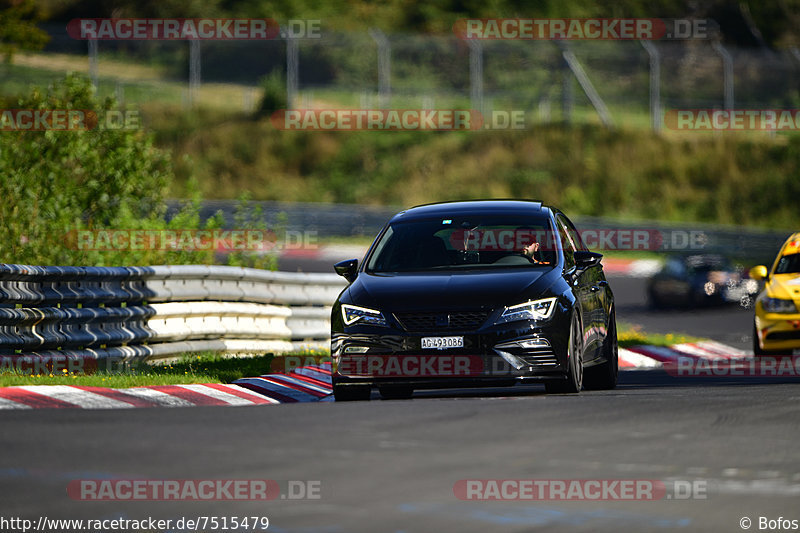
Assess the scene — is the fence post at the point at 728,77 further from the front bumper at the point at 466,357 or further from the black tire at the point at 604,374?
the front bumper at the point at 466,357

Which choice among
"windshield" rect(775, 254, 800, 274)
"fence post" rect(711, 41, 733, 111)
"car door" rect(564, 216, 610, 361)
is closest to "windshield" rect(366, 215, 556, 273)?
"car door" rect(564, 216, 610, 361)

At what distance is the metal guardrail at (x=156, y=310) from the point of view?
1305 cm

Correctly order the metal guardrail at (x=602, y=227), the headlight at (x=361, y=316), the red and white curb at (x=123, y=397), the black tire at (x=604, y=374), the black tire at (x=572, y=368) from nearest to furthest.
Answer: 1. the red and white curb at (x=123, y=397)
2. the headlight at (x=361, y=316)
3. the black tire at (x=572, y=368)
4. the black tire at (x=604, y=374)
5. the metal guardrail at (x=602, y=227)

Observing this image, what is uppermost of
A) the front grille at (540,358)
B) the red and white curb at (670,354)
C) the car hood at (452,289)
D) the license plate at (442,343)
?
the car hood at (452,289)

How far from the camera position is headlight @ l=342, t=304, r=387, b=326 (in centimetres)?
1157

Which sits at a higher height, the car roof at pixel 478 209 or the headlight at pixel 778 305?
the car roof at pixel 478 209

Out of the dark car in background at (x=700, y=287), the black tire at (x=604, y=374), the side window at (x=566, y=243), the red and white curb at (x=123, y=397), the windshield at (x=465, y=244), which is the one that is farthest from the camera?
the dark car in background at (x=700, y=287)

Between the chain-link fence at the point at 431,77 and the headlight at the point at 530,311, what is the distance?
3684 centimetres

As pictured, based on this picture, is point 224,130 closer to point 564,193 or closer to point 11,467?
point 564,193

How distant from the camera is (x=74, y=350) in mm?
13656

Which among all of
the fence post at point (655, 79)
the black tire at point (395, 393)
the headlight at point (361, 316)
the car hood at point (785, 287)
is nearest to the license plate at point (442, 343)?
the headlight at point (361, 316)

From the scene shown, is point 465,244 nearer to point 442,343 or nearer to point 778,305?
point 442,343

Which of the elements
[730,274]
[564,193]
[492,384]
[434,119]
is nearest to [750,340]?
[730,274]

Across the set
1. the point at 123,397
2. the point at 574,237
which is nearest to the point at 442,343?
the point at 123,397
